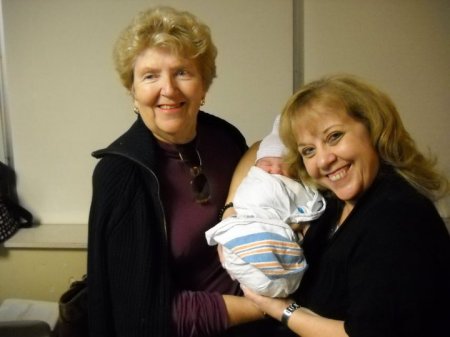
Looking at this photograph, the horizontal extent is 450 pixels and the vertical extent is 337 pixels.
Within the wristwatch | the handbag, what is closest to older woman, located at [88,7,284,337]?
the wristwatch

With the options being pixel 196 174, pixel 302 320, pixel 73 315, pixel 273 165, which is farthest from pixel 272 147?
pixel 73 315

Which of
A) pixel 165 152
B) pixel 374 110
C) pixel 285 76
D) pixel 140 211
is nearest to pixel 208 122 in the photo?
pixel 165 152

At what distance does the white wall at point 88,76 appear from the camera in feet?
6.30

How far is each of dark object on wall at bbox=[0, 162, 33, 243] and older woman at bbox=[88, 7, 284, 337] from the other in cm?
124

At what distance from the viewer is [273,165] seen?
119 cm

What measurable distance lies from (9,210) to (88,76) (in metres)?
0.90

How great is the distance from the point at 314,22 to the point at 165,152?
1.22m

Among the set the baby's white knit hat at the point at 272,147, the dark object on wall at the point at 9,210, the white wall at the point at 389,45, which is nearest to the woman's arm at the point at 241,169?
the baby's white knit hat at the point at 272,147

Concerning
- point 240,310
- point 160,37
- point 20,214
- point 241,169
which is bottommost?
point 20,214

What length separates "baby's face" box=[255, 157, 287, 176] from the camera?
1183 millimetres

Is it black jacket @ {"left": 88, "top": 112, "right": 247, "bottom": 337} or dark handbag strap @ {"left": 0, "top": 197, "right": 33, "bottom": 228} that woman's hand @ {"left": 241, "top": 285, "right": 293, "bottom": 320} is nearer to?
black jacket @ {"left": 88, "top": 112, "right": 247, "bottom": 337}

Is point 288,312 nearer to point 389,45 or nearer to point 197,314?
point 197,314

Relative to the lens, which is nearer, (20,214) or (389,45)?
(389,45)

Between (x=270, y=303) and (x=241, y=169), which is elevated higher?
(x=241, y=169)
